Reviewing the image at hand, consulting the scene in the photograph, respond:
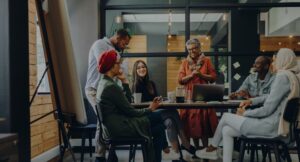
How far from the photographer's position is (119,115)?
9.84ft

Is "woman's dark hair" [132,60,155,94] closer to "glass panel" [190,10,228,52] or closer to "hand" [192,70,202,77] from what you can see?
"hand" [192,70,202,77]

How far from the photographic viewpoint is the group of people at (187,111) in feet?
9.86

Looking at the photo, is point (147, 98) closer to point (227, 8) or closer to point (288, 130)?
point (288, 130)

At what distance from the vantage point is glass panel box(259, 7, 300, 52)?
560 centimetres

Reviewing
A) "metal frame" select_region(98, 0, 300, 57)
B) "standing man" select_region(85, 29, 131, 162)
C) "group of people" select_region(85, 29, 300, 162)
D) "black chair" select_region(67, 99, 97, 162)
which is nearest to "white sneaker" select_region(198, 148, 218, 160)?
"group of people" select_region(85, 29, 300, 162)

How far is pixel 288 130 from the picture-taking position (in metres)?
3.07

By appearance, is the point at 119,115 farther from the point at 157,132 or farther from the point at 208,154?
the point at 208,154

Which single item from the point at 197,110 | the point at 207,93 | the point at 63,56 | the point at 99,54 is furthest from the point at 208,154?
the point at 63,56

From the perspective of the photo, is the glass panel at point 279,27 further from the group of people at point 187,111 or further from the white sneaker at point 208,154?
the white sneaker at point 208,154

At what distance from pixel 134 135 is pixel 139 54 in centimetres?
268

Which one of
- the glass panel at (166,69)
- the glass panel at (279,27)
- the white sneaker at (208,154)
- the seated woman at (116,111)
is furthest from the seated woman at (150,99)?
the glass panel at (279,27)

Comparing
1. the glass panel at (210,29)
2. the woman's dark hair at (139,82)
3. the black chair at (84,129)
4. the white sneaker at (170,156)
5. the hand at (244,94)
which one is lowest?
the white sneaker at (170,156)

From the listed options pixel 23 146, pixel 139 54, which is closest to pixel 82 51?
pixel 139 54

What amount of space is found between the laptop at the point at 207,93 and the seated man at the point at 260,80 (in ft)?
2.13
